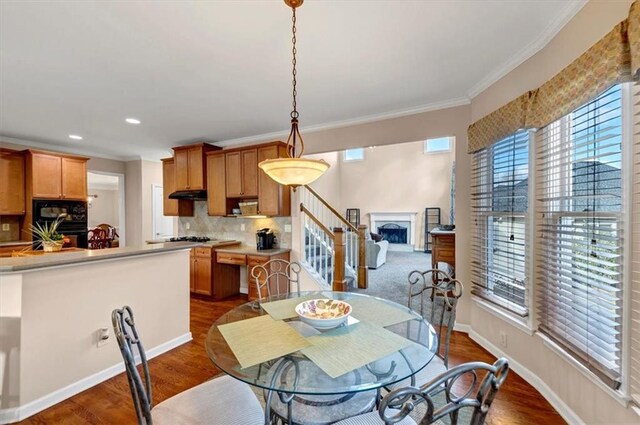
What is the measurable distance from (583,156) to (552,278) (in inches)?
33.3

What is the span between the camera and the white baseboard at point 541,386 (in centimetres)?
184

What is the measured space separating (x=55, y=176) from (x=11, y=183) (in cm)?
53

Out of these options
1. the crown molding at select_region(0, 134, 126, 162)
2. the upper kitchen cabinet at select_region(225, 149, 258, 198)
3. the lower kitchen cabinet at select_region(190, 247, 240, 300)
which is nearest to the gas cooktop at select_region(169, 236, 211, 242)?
the lower kitchen cabinet at select_region(190, 247, 240, 300)

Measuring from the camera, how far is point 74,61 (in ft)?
7.73

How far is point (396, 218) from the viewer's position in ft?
30.0

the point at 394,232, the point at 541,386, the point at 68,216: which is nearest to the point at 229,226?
the point at 68,216

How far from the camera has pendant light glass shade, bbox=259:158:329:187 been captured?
1.69 meters

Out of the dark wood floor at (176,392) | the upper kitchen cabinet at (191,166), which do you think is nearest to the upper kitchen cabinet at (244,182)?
the upper kitchen cabinet at (191,166)

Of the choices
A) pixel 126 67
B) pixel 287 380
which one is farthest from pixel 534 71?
pixel 126 67

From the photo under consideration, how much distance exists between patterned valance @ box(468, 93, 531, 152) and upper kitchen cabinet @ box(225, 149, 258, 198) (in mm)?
2851

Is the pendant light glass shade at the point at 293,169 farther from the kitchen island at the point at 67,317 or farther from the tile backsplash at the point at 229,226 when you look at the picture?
the tile backsplash at the point at 229,226

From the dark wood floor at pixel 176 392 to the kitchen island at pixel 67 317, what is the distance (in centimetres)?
12

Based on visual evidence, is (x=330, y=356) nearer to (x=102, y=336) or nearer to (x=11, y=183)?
(x=102, y=336)

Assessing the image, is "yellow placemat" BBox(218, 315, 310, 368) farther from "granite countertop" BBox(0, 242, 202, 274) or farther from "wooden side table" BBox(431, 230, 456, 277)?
"wooden side table" BBox(431, 230, 456, 277)
